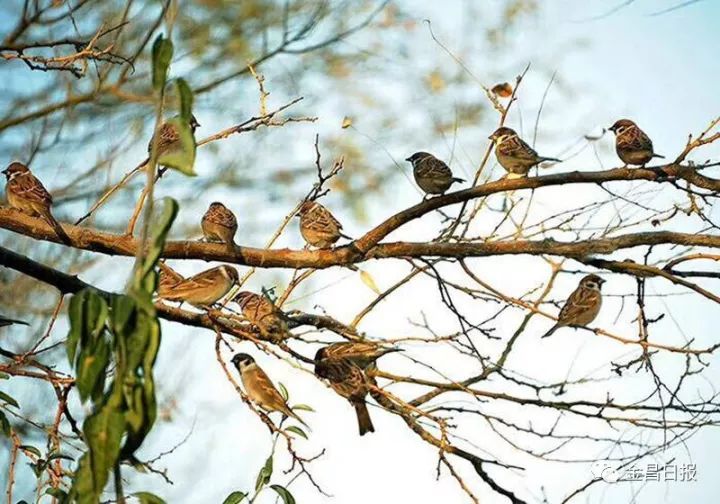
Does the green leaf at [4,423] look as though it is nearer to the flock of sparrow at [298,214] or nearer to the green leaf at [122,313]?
the green leaf at [122,313]

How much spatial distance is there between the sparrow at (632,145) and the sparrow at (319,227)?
1852mm

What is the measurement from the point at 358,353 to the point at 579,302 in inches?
76.9

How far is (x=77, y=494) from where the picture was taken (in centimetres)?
166

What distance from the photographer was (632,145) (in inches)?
248

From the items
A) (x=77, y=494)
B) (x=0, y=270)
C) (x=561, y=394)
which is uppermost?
(x=0, y=270)

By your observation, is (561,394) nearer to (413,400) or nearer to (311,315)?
(413,400)

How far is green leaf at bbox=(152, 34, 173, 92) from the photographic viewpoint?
1.58m

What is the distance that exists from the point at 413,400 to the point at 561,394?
693 mm

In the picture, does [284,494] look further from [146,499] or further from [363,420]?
[363,420]

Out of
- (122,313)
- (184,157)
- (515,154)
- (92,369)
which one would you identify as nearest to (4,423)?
(92,369)

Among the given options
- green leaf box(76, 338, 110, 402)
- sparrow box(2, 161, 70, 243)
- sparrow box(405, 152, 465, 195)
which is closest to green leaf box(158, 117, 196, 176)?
green leaf box(76, 338, 110, 402)

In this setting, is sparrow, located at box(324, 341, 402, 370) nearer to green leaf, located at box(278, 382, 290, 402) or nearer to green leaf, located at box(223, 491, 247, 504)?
green leaf, located at box(278, 382, 290, 402)

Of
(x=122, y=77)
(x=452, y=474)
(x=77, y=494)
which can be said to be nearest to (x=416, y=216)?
(x=452, y=474)

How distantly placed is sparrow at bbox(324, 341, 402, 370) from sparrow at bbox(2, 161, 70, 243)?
72.2 inches
